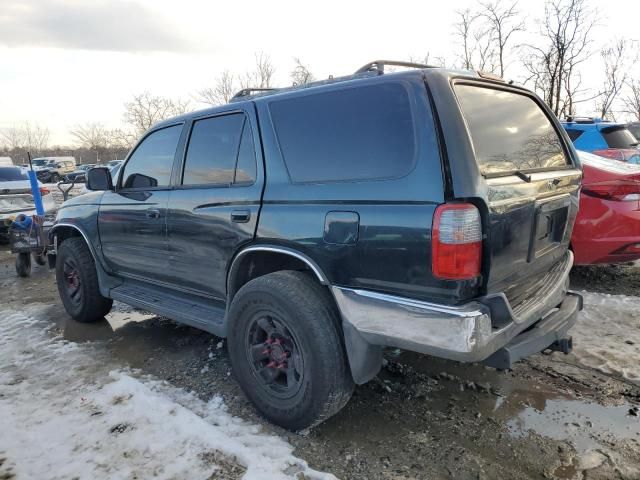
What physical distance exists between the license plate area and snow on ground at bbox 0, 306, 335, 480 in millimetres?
1670

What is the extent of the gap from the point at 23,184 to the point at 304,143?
29.5 ft

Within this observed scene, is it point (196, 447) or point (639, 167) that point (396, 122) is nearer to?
point (196, 447)

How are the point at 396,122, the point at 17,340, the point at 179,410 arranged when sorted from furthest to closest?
the point at 17,340, the point at 179,410, the point at 396,122

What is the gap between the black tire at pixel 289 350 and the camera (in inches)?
100

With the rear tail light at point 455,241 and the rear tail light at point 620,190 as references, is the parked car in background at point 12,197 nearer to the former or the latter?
the rear tail light at point 455,241

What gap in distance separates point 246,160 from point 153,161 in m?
1.26

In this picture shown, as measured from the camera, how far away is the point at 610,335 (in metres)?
3.96

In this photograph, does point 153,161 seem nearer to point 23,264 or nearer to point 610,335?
point 610,335

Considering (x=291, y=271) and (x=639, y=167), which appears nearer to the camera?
(x=291, y=271)

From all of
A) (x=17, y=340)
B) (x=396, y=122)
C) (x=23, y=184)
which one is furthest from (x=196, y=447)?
(x=23, y=184)

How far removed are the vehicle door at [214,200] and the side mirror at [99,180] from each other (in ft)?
3.44

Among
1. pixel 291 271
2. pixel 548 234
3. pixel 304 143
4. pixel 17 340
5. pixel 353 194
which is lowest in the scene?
pixel 17 340

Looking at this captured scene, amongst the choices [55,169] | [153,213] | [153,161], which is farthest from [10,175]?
[55,169]

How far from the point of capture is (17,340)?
14.6 feet
